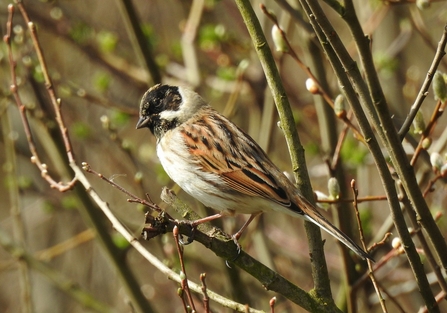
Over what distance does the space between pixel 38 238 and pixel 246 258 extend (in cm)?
607

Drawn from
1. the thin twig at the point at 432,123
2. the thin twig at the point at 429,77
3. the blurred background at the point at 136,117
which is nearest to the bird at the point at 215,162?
the blurred background at the point at 136,117

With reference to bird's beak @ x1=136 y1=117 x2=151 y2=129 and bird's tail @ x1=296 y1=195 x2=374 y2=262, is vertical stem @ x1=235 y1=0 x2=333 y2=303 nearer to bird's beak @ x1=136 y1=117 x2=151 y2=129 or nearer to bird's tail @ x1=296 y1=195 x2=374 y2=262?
bird's tail @ x1=296 y1=195 x2=374 y2=262

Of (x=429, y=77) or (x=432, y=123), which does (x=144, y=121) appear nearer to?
(x=432, y=123)

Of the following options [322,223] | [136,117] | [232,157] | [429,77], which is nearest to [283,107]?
[322,223]

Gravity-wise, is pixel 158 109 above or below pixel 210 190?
above

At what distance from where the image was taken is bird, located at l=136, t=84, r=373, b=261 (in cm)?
429

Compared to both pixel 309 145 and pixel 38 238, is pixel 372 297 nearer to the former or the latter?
pixel 309 145

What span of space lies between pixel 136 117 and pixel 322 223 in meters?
3.72

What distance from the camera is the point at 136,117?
7082 mm

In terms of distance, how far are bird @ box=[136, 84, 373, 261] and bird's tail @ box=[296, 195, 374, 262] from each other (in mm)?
14

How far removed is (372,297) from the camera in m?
5.66

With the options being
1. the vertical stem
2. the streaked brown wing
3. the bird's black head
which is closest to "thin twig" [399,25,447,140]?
the vertical stem

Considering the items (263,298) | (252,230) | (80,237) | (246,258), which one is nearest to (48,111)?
(80,237)

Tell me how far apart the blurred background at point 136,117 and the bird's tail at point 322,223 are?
48.2 inches
